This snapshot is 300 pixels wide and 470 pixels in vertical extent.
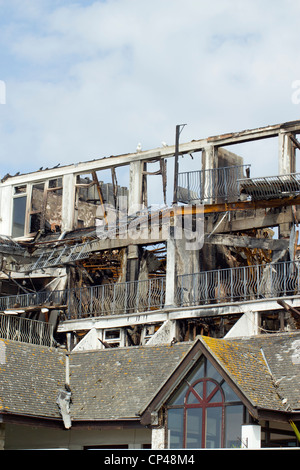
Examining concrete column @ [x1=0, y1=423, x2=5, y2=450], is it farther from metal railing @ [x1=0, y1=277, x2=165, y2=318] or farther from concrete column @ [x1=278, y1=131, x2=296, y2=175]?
concrete column @ [x1=278, y1=131, x2=296, y2=175]

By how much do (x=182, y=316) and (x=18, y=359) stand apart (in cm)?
740

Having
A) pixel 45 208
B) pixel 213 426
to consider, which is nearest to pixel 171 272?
pixel 45 208

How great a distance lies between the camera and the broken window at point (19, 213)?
152ft

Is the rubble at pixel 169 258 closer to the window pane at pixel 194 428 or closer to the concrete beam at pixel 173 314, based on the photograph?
the concrete beam at pixel 173 314

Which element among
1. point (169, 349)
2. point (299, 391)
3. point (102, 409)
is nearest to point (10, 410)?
point (102, 409)

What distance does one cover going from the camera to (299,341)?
28.4 metres

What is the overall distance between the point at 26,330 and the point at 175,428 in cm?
1570

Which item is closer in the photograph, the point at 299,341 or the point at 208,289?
→ the point at 299,341

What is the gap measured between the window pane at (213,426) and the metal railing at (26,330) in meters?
14.6

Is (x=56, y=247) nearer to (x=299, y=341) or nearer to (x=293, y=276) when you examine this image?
(x=293, y=276)

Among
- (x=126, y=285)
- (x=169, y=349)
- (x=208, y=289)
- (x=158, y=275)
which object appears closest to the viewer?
(x=169, y=349)

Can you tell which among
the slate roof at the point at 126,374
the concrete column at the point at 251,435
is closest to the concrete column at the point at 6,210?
the slate roof at the point at 126,374

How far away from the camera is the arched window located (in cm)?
2438

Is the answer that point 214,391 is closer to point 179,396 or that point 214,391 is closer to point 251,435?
point 179,396
